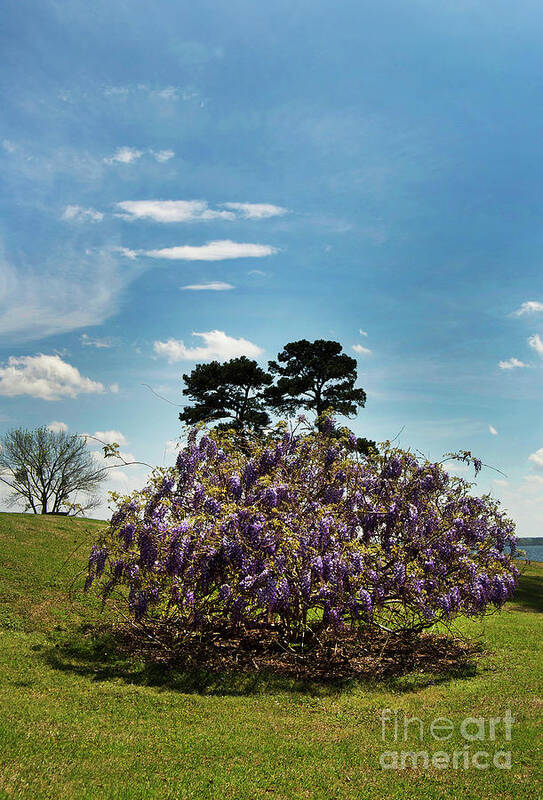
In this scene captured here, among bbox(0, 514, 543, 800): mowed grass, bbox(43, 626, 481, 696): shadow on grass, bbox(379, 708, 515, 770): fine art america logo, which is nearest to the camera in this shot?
bbox(0, 514, 543, 800): mowed grass

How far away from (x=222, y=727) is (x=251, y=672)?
281cm

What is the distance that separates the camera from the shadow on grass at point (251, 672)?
33.7ft

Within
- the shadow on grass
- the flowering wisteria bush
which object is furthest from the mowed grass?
the flowering wisteria bush

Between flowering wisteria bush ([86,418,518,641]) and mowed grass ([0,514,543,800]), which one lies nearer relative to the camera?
mowed grass ([0,514,543,800])

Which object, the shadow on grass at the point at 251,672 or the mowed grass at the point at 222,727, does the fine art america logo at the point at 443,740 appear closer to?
the mowed grass at the point at 222,727

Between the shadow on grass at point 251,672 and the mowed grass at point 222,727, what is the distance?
0.18ft

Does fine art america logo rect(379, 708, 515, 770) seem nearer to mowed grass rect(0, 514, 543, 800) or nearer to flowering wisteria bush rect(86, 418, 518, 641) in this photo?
mowed grass rect(0, 514, 543, 800)

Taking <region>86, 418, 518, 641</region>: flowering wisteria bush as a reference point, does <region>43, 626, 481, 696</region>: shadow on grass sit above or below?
below

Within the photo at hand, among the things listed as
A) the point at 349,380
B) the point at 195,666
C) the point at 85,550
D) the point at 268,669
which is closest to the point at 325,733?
the point at 268,669

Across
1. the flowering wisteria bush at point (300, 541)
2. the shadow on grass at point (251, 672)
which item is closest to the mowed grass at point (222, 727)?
the shadow on grass at point (251, 672)

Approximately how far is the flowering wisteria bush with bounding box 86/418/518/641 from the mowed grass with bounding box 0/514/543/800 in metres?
1.40

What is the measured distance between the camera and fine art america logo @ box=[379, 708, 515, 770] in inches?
285

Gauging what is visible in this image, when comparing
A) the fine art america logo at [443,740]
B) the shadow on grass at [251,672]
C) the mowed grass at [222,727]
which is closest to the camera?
the mowed grass at [222,727]

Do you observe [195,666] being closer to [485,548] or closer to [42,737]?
[42,737]
